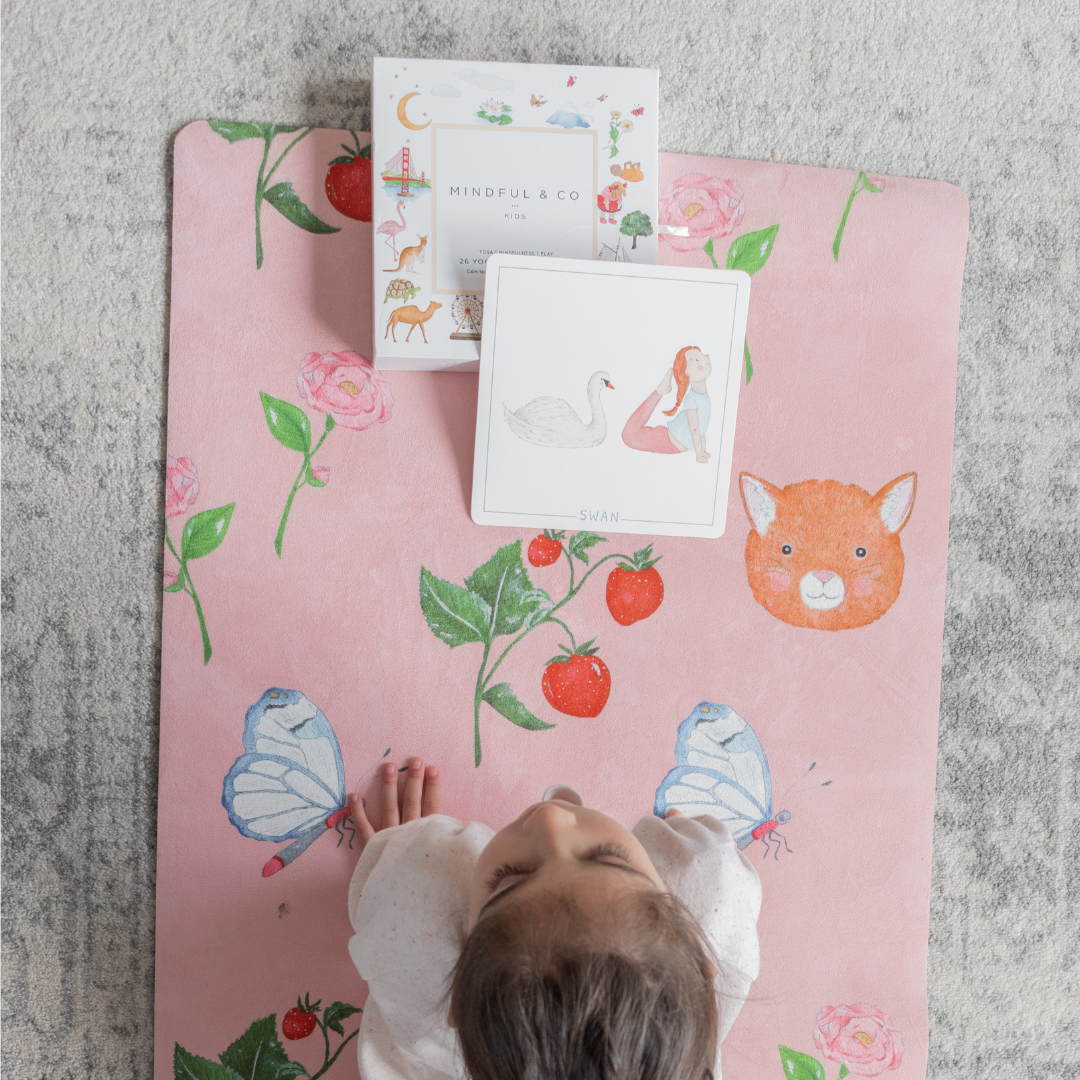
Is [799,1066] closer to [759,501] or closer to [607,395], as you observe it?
[759,501]

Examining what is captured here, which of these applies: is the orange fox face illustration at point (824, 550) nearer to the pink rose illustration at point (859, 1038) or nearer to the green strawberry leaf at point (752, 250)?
the green strawberry leaf at point (752, 250)

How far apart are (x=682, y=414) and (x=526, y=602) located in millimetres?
219

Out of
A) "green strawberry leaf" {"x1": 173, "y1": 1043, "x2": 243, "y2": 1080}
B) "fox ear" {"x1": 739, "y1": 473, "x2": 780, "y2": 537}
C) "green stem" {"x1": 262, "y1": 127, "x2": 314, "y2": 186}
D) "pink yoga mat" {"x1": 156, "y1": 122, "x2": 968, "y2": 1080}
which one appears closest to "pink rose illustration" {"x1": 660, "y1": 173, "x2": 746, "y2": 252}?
"pink yoga mat" {"x1": 156, "y1": 122, "x2": 968, "y2": 1080}

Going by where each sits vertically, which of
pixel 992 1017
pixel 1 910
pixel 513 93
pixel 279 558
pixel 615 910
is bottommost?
pixel 992 1017

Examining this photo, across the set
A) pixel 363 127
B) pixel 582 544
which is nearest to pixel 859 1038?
pixel 582 544

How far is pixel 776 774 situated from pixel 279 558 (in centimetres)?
50

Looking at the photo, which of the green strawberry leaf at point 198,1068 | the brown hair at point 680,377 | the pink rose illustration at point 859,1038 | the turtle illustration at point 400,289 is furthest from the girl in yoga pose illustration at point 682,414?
the green strawberry leaf at point 198,1068

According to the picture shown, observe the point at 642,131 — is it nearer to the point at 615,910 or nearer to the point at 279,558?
the point at 279,558

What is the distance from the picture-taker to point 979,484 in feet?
2.71

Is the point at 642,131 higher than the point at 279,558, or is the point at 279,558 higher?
the point at 642,131

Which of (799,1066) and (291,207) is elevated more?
(291,207)

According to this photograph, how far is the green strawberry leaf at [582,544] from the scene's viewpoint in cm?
78

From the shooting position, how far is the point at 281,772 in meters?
0.76

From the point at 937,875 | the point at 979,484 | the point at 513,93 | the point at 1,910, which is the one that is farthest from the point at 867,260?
the point at 1,910
